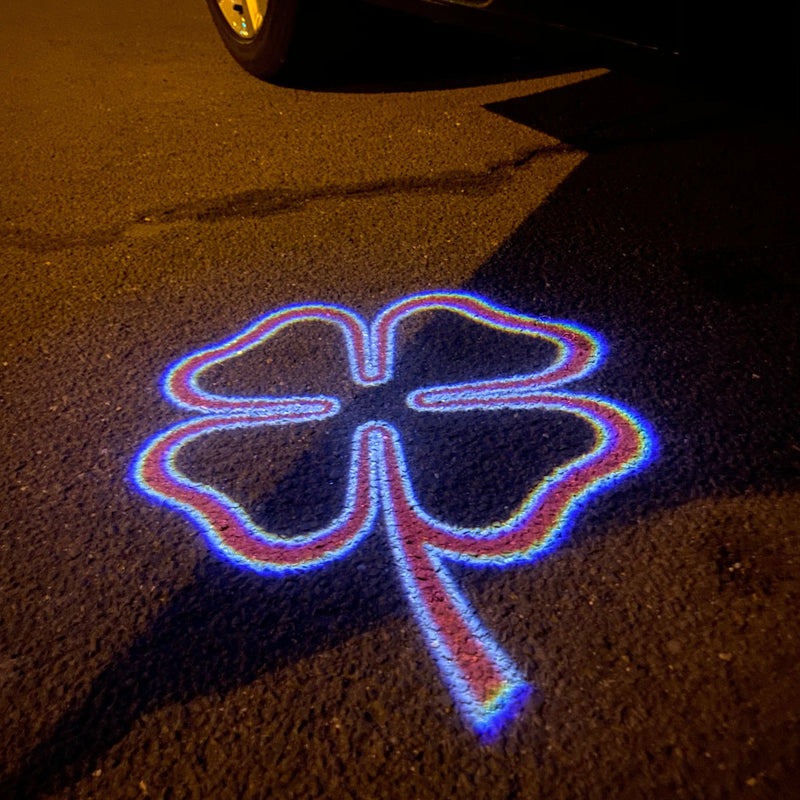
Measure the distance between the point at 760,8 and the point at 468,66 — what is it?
10.2 feet

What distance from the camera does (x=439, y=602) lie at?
1663 mm

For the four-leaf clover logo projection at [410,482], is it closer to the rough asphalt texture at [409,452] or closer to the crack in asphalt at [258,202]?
the rough asphalt texture at [409,452]

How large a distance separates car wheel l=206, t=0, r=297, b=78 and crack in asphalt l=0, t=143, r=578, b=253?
1.43 metres

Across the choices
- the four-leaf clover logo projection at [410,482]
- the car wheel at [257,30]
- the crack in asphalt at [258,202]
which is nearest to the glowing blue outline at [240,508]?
the four-leaf clover logo projection at [410,482]

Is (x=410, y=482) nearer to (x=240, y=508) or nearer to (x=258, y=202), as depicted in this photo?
(x=240, y=508)

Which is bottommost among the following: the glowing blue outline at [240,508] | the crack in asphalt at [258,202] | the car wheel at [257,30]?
the glowing blue outline at [240,508]

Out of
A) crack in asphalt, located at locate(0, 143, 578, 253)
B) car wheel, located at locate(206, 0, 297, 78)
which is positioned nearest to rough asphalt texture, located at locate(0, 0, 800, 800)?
crack in asphalt, located at locate(0, 143, 578, 253)

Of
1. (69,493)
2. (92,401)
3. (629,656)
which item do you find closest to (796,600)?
(629,656)

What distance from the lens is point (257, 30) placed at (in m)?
4.58

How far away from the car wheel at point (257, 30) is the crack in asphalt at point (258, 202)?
1434 mm

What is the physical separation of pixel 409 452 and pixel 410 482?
12 centimetres

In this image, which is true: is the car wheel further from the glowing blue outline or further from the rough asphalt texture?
the glowing blue outline

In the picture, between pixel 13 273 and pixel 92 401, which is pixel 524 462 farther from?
pixel 13 273

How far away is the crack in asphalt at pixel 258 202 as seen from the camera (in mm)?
3178
